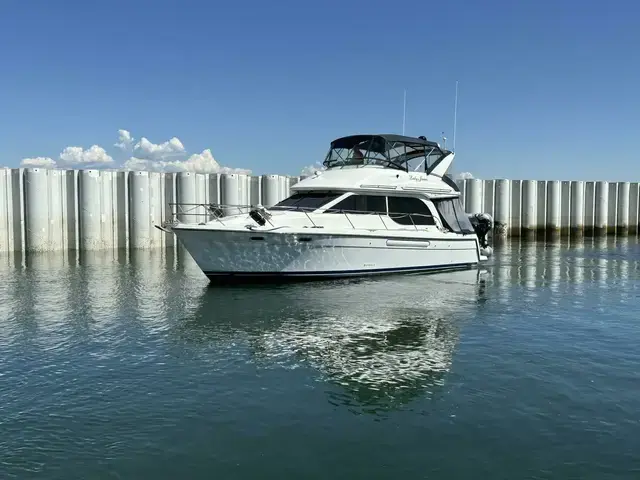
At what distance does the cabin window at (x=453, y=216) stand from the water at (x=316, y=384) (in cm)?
409

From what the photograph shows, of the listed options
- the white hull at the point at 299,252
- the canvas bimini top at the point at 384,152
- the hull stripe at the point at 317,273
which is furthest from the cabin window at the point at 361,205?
the hull stripe at the point at 317,273

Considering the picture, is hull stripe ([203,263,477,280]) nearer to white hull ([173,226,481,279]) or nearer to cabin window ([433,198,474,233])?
white hull ([173,226,481,279])

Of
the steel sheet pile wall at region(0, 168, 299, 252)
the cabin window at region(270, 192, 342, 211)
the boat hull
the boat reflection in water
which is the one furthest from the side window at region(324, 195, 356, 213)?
the steel sheet pile wall at region(0, 168, 299, 252)

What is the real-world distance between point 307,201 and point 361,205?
4.73ft

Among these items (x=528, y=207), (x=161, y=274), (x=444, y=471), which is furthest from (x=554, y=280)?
(x=528, y=207)

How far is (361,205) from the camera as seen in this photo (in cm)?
1576

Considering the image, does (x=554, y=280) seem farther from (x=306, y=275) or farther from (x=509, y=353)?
(x=509, y=353)

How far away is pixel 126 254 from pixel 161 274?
5.81 meters

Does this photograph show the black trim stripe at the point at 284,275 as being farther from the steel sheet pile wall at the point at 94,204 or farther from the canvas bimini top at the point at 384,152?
the steel sheet pile wall at the point at 94,204

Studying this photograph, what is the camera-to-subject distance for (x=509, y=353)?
342 inches

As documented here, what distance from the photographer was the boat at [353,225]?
14.1m

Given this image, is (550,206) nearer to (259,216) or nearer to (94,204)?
(94,204)

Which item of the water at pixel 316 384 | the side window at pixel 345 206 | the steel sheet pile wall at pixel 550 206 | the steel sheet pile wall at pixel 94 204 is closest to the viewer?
the water at pixel 316 384

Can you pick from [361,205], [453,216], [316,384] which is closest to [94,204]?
[361,205]
